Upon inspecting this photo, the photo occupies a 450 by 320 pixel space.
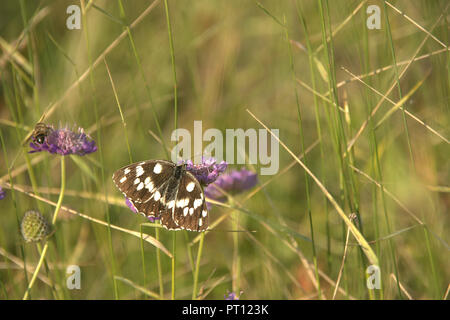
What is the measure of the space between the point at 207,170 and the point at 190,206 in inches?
4.2

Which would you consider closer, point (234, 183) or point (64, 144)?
point (64, 144)

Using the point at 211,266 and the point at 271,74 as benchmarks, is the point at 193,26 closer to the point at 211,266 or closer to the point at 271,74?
the point at 271,74

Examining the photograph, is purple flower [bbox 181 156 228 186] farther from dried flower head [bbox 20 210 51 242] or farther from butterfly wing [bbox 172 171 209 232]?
dried flower head [bbox 20 210 51 242]

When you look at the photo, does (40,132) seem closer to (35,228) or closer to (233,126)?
(35,228)

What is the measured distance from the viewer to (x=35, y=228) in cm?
109

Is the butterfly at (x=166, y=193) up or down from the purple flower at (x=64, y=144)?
down

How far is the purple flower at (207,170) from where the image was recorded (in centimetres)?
117

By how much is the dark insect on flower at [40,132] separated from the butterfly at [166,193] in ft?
0.67

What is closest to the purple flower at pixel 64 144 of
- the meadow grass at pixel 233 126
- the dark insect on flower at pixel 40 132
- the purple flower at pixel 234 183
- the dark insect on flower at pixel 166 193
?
the dark insect on flower at pixel 40 132

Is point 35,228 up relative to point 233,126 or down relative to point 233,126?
down

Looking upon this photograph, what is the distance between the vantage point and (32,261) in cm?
195

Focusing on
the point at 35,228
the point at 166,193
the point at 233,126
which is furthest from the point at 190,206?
the point at 233,126

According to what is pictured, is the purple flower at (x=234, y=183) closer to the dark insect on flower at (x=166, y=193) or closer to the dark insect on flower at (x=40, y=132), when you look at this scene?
the dark insect on flower at (x=166, y=193)
